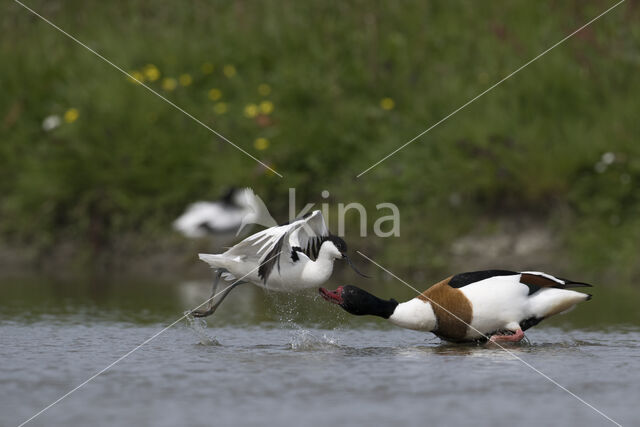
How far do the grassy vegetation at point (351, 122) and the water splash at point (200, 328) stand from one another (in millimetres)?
3751

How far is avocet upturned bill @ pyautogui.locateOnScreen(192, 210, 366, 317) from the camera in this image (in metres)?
7.66

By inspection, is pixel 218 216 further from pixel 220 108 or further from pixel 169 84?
pixel 169 84

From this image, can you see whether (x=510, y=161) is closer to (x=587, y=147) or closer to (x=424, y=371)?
(x=587, y=147)

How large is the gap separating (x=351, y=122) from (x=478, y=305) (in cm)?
553

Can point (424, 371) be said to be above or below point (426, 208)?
below

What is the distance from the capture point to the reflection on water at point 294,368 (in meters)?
5.43

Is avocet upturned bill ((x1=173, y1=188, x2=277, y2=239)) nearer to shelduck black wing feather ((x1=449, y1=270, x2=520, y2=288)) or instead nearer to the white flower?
the white flower

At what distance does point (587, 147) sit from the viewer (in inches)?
465

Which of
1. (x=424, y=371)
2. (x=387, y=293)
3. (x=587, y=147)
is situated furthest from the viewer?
(x=587, y=147)

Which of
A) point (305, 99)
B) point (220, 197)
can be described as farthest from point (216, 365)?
point (305, 99)

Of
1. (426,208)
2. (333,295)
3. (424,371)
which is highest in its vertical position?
(426,208)

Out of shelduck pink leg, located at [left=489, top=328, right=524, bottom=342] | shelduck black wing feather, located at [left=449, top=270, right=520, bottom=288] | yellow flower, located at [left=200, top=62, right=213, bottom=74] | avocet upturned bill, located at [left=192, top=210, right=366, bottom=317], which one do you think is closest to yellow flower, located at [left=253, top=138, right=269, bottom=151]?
yellow flower, located at [left=200, top=62, right=213, bottom=74]

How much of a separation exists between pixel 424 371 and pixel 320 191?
6.19 meters

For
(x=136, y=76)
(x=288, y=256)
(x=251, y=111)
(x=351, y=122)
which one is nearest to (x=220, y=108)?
(x=251, y=111)
